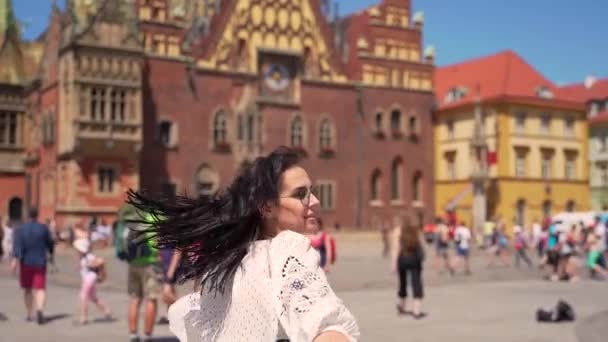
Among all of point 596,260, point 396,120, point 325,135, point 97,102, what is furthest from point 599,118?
point 596,260

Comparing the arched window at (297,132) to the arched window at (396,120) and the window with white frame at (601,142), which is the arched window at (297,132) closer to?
the arched window at (396,120)

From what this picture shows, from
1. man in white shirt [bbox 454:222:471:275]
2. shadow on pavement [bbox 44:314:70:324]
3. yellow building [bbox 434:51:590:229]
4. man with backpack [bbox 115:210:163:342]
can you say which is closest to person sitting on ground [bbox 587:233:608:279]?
man in white shirt [bbox 454:222:471:275]

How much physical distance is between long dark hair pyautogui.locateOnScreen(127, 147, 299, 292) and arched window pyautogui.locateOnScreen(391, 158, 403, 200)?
47368 mm

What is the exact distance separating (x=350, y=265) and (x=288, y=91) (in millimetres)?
22301

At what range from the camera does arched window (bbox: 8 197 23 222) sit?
4525 cm

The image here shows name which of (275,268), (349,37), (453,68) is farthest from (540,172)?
(275,268)

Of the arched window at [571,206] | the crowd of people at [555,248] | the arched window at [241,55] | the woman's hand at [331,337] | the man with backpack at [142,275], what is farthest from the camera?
the arched window at [571,206]

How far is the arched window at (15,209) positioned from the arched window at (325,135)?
16710 mm

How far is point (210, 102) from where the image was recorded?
144 feet

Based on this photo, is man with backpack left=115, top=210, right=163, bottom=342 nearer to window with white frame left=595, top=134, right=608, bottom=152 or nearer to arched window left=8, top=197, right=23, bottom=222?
arched window left=8, top=197, right=23, bottom=222

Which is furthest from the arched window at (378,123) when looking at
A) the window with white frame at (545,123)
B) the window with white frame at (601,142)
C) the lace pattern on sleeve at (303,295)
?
the lace pattern on sleeve at (303,295)

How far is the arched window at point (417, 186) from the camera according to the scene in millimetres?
50844

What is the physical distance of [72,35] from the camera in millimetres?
38781

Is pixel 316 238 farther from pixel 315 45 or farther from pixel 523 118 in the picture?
pixel 523 118
